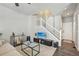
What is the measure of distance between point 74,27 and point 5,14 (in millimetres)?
2439

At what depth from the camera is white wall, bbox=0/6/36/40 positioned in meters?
1.61

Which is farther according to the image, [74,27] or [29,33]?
[74,27]

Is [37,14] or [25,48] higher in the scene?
[37,14]

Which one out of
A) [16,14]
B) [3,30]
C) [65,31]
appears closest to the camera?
[3,30]

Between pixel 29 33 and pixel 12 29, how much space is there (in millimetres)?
422

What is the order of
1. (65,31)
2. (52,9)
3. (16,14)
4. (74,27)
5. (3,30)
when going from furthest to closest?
1. (74,27)
2. (65,31)
3. (52,9)
4. (16,14)
5. (3,30)

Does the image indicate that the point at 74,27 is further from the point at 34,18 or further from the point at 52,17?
the point at 34,18

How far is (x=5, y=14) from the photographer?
5.35 feet

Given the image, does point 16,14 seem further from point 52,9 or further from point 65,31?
point 65,31

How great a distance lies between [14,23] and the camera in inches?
68.4

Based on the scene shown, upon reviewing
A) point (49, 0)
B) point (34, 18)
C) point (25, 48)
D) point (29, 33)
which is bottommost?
point (25, 48)

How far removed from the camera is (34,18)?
69.5 inches

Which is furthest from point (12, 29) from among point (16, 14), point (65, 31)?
point (65, 31)

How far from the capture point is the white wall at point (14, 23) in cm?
161
